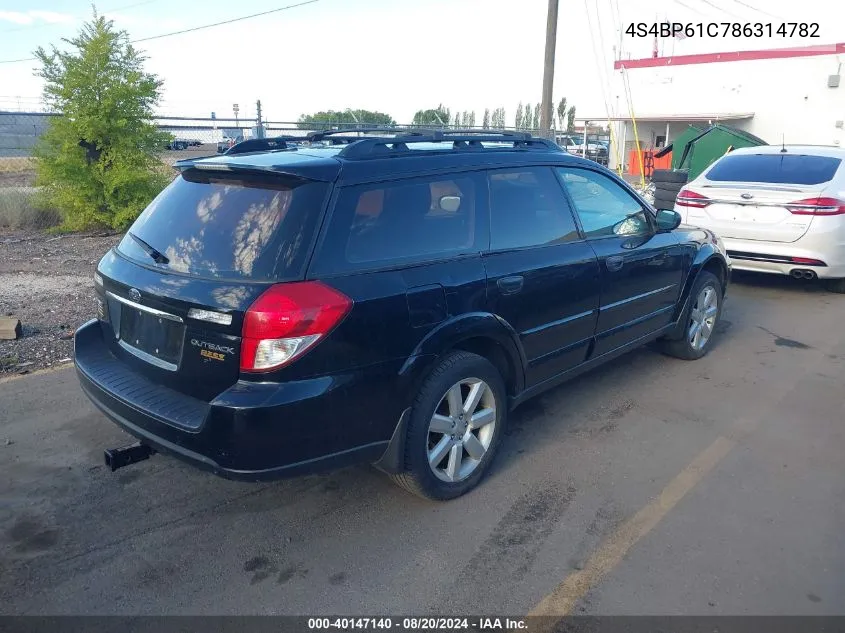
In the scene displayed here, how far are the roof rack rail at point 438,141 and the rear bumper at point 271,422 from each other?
1.05m

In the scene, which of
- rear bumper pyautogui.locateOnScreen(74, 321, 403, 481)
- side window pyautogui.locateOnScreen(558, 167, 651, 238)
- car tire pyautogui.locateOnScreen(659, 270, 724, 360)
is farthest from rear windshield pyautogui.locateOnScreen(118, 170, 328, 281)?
car tire pyautogui.locateOnScreen(659, 270, 724, 360)

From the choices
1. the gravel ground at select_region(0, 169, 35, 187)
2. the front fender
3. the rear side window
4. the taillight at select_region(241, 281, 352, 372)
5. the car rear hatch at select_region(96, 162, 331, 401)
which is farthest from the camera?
the gravel ground at select_region(0, 169, 35, 187)

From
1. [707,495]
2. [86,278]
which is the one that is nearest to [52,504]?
[707,495]

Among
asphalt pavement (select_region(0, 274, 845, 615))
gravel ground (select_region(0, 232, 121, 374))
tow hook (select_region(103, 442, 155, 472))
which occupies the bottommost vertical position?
asphalt pavement (select_region(0, 274, 845, 615))

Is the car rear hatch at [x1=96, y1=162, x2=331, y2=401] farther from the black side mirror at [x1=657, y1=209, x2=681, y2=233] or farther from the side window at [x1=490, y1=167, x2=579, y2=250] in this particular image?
the black side mirror at [x1=657, y1=209, x2=681, y2=233]

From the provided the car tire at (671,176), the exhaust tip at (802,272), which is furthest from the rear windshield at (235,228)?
the car tire at (671,176)

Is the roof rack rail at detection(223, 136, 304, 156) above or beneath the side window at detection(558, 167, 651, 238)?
above

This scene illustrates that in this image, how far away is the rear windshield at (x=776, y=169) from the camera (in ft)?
25.6

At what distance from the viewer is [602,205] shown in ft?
15.4

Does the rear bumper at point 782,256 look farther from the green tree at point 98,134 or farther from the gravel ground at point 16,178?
the gravel ground at point 16,178

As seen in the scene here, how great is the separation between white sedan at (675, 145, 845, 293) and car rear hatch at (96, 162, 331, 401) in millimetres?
6233

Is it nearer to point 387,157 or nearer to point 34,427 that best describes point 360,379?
point 387,157

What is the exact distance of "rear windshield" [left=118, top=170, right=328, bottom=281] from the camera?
9.58ft

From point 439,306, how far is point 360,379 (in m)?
0.57
